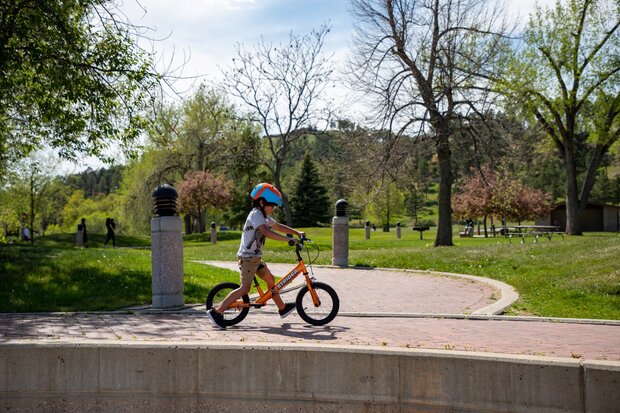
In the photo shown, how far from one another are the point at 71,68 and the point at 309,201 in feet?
180

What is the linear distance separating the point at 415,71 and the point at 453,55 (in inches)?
66.4

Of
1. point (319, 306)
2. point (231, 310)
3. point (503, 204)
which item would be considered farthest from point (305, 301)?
point (503, 204)

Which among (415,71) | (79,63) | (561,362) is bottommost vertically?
(561,362)

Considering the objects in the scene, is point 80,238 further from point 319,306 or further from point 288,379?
point 288,379

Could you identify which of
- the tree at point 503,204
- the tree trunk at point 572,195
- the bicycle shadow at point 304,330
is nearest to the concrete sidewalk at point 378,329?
the bicycle shadow at point 304,330

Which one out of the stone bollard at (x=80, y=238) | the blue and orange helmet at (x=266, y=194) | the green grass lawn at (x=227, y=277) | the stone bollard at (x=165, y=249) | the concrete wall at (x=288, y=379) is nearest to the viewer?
the concrete wall at (x=288, y=379)

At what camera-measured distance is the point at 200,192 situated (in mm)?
54938

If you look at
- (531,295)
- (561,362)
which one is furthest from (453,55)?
(561,362)

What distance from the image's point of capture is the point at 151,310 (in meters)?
8.70

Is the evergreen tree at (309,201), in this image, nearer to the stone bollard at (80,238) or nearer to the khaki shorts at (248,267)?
the stone bollard at (80,238)

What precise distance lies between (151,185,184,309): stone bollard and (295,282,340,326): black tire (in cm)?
246

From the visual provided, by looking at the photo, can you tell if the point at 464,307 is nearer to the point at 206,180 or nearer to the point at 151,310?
the point at 151,310

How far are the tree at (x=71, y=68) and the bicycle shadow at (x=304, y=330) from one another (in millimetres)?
7717

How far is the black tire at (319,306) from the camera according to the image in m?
7.14
